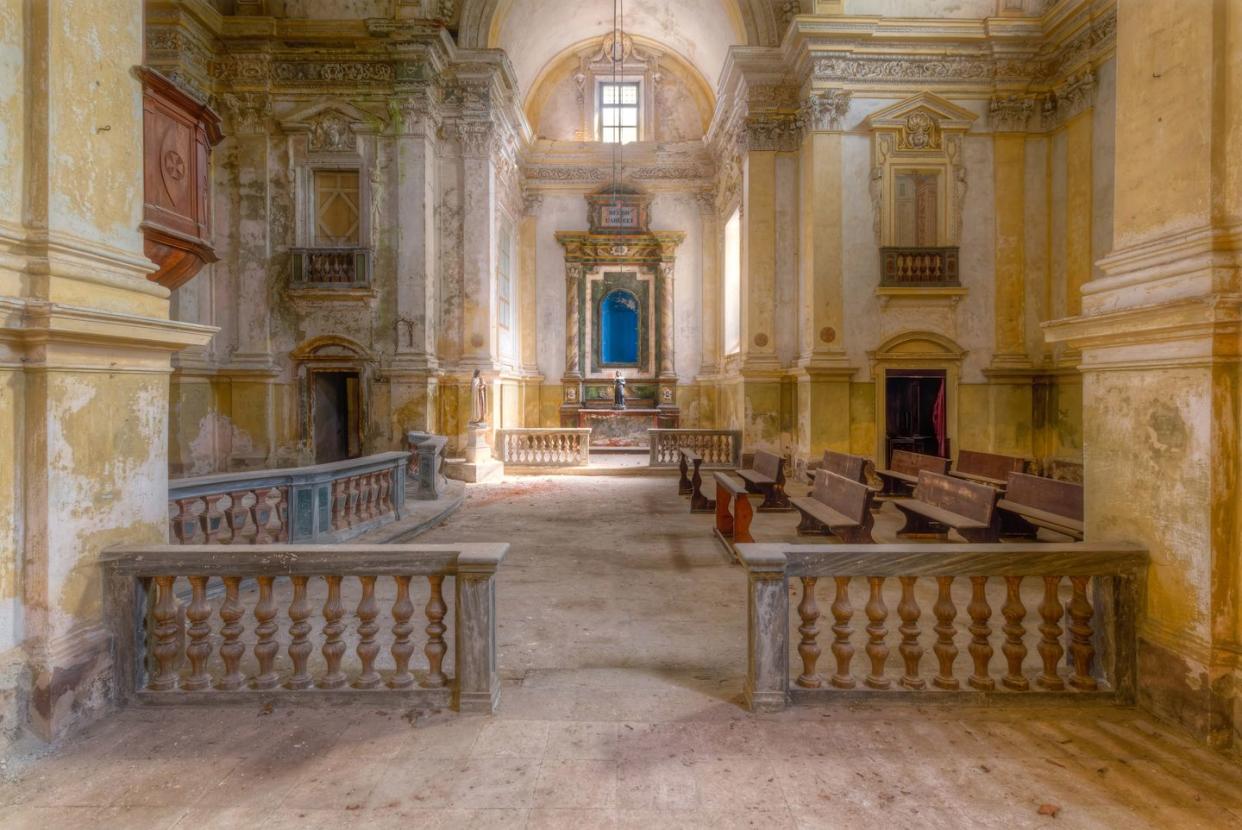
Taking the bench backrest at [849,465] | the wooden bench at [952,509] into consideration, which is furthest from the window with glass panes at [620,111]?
the wooden bench at [952,509]

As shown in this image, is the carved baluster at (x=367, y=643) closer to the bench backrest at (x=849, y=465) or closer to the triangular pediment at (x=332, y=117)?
the bench backrest at (x=849, y=465)

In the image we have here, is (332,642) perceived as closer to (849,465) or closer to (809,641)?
(809,641)

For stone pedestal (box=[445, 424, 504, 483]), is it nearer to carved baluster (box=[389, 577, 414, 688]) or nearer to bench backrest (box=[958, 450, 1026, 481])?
bench backrest (box=[958, 450, 1026, 481])

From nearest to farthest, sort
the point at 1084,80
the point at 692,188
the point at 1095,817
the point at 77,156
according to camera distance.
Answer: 1. the point at 1095,817
2. the point at 77,156
3. the point at 1084,80
4. the point at 692,188

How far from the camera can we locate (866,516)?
632 centimetres

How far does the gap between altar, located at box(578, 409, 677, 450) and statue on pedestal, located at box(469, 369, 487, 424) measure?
16.3 feet

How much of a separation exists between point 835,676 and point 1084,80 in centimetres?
1296

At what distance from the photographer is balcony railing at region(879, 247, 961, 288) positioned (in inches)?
473

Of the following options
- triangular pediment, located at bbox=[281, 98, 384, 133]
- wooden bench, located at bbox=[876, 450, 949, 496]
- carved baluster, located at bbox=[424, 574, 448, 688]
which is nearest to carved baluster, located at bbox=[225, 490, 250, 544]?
carved baluster, located at bbox=[424, 574, 448, 688]

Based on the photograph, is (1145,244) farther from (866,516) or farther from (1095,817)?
(866,516)

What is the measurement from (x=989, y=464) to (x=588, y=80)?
51.7 ft

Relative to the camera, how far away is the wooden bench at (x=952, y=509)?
6.03 m

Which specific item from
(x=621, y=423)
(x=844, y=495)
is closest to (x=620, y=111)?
(x=621, y=423)

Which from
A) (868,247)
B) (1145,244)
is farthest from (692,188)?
(1145,244)
